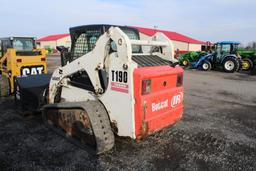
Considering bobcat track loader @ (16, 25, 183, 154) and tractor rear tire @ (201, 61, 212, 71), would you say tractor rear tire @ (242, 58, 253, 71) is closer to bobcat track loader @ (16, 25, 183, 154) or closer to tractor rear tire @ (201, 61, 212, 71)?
tractor rear tire @ (201, 61, 212, 71)

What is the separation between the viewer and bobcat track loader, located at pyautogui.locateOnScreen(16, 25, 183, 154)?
11.2 ft

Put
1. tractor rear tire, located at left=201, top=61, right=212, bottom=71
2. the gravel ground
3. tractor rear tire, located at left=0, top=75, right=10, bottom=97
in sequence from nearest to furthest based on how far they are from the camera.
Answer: the gravel ground
tractor rear tire, located at left=0, top=75, right=10, bottom=97
tractor rear tire, located at left=201, top=61, right=212, bottom=71

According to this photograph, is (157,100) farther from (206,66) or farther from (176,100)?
(206,66)

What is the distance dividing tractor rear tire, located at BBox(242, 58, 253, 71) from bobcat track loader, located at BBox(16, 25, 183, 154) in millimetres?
15248

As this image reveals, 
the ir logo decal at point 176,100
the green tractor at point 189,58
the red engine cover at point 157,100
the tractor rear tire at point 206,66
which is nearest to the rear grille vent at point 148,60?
the red engine cover at point 157,100

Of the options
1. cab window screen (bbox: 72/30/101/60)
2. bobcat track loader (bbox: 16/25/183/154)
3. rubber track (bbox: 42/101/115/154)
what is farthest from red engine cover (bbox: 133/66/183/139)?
cab window screen (bbox: 72/30/101/60)

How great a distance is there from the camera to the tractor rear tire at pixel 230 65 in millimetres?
16141

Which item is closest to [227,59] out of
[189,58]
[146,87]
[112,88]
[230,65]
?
[230,65]

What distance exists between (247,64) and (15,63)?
52.7 feet

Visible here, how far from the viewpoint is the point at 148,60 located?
407 cm

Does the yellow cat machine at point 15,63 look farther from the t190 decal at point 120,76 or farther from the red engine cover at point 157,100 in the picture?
the red engine cover at point 157,100

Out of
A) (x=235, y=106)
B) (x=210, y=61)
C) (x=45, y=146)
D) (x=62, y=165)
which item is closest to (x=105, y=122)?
(x=62, y=165)

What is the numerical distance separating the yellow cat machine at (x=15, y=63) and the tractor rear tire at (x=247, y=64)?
1496cm

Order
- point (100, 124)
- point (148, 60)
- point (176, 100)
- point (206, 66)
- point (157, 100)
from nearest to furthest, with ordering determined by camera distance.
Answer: point (100, 124) < point (157, 100) < point (148, 60) < point (176, 100) < point (206, 66)
